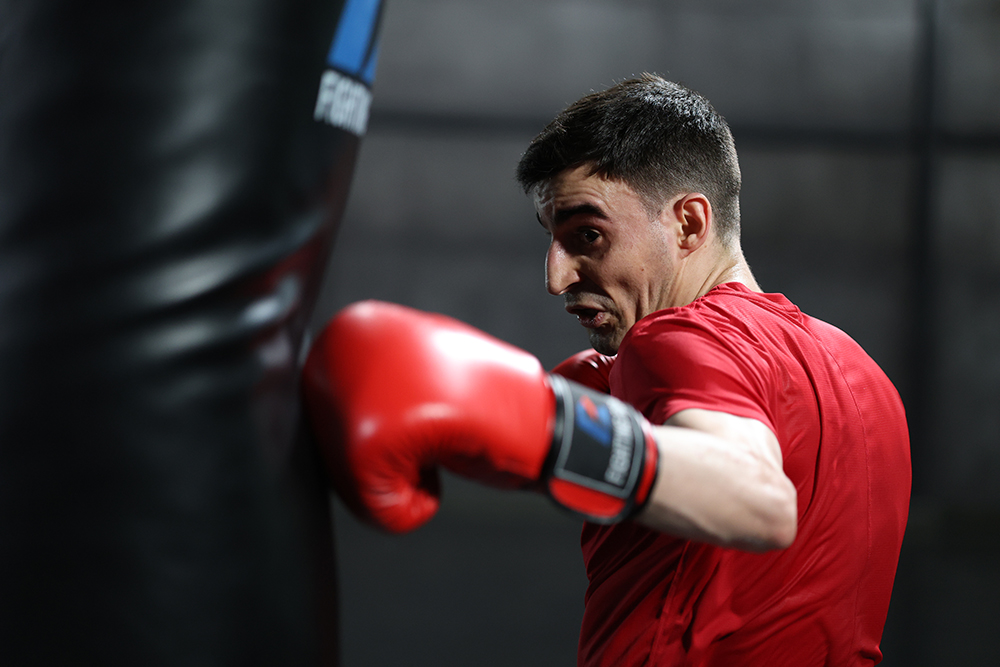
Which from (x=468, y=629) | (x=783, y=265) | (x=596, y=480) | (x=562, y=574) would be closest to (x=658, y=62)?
(x=783, y=265)

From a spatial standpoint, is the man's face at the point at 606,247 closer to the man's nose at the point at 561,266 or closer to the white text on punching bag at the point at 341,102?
the man's nose at the point at 561,266

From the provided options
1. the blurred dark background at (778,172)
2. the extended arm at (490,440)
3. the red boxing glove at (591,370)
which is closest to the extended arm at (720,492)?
the extended arm at (490,440)

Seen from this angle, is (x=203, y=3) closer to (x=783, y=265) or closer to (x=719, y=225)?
(x=719, y=225)

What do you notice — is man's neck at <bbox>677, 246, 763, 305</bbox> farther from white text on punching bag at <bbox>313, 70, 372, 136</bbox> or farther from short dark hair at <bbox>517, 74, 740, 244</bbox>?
white text on punching bag at <bbox>313, 70, 372, 136</bbox>

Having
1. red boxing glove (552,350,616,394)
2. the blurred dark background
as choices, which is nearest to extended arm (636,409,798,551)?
red boxing glove (552,350,616,394)

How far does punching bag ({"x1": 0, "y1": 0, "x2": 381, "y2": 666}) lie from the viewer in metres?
0.59

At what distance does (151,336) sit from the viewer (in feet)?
1.97

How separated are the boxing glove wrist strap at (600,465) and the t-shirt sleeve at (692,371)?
0.43 ft

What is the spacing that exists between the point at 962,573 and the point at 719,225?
4488mm

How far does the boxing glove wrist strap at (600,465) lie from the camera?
69 cm

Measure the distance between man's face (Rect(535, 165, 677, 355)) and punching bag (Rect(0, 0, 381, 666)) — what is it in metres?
0.67

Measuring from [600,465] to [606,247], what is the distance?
0.63 meters

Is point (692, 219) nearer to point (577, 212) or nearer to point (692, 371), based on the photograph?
point (577, 212)

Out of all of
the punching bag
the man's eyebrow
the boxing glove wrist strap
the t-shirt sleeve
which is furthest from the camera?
the man's eyebrow
